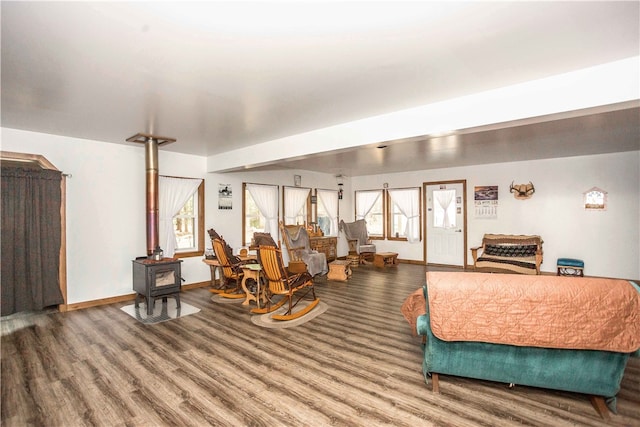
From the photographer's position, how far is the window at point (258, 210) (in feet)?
22.3

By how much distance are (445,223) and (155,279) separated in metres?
6.47

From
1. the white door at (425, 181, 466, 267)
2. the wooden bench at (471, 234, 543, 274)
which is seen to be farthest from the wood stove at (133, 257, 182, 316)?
the white door at (425, 181, 466, 267)

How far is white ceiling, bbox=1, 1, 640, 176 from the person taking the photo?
1756 millimetres

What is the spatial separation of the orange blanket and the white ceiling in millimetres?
1457

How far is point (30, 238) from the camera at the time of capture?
13.7 ft

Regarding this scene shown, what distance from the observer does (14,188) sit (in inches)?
160

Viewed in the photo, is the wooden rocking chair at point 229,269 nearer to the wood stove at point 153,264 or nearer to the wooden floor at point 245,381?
the wood stove at point 153,264

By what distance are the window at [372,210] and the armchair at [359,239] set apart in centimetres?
65

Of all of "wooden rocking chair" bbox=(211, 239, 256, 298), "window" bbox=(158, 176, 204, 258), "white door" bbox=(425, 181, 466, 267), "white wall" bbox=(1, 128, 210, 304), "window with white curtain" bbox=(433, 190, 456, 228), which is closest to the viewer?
"white wall" bbox=(1, 128, 210, 304)

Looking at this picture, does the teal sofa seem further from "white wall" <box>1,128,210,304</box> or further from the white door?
the white door

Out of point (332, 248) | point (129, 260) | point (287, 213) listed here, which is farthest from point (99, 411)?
point (332, 248)

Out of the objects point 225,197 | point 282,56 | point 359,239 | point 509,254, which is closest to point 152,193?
point 225,197

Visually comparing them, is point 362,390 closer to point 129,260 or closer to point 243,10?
point 243,10

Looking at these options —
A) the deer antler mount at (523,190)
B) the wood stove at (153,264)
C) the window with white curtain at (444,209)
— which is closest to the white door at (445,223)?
the window with white curtain at (444,209)
